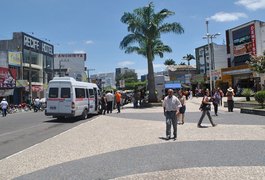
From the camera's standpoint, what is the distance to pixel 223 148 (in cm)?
984

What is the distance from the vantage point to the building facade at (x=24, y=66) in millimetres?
49225

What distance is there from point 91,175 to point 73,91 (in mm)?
14025

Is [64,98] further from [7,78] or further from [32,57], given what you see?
[32,57]

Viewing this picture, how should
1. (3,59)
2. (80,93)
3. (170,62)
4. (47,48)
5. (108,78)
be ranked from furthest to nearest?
(170,62), (108,78), (47,48), (3,59), (80,93)

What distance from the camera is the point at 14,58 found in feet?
174

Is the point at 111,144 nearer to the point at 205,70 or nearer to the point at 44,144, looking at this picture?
the point at 44,144

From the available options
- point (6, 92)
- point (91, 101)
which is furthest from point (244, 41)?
point (91, 101)

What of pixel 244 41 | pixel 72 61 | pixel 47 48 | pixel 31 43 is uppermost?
pixel 72 61

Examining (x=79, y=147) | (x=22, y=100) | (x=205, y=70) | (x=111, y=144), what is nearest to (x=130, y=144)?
(x=111, y=144)

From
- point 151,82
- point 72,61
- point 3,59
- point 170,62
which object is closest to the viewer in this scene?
point 151,82

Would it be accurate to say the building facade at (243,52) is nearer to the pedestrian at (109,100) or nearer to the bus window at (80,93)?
the pedestrian at (109,100)

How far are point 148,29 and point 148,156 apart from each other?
27983 mm

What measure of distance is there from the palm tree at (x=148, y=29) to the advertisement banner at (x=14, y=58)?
2083cm

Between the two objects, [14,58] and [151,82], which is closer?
[151,82]
